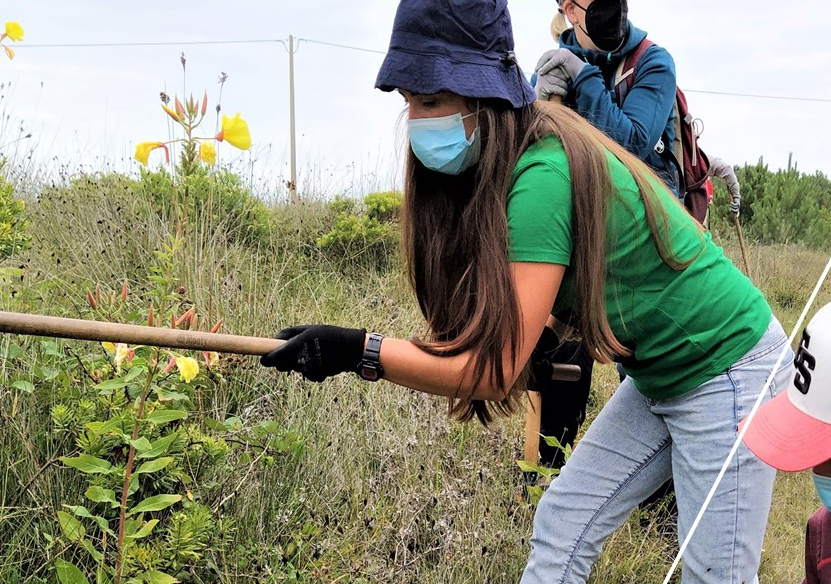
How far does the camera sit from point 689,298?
5.58ft

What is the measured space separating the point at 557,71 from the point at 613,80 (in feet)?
0.75

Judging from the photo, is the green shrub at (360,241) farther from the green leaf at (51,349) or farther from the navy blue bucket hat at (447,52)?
the navy blue bucket hat at (447,52)

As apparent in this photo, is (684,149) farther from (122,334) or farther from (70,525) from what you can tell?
(70,525)

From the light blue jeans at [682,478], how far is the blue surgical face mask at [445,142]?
0.72m

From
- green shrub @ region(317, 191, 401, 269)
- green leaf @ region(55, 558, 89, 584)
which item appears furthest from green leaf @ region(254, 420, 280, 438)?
green shrub @ region(317, 191, 401, 269)

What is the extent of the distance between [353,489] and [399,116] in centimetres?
163

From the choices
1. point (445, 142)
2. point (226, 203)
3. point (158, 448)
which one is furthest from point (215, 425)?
point (226, 203)

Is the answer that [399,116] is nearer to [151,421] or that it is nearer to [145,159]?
[145,159]

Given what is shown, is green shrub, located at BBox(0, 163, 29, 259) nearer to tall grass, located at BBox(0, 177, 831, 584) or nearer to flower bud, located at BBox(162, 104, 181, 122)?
tall grass, located at BBox(0, 177, 831, 584)

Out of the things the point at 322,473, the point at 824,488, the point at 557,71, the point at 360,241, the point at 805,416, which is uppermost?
the point at 557,71

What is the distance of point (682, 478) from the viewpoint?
1.79 metres

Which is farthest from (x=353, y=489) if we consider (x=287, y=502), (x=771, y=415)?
(x=771, y=415)

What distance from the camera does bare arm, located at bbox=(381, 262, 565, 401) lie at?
1.52m

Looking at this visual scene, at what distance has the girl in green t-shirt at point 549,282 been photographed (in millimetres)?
1551
